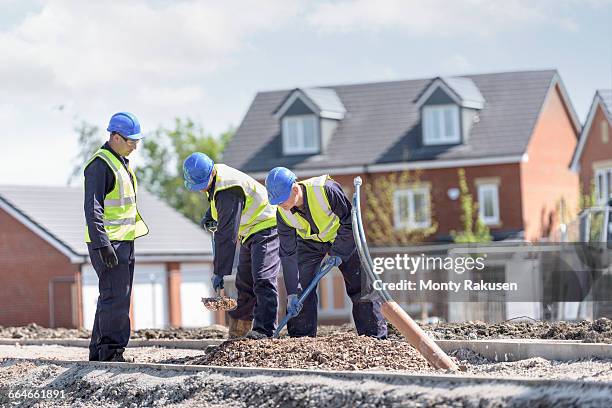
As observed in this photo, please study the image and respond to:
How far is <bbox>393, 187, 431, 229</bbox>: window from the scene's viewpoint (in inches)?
1841

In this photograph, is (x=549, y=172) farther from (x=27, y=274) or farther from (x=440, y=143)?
(x=27, y=274)

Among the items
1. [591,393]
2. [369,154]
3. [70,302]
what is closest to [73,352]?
[591,393]

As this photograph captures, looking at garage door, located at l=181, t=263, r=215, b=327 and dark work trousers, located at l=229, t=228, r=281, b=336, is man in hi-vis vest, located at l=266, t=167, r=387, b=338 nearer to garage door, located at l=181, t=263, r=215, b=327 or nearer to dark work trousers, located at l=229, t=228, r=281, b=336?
dark work trousers, located at l=229, t=228, r=281, b=336

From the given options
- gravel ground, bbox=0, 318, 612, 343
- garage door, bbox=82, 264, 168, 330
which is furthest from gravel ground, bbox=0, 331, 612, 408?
garage door, bbox=82, 264, 168, 330

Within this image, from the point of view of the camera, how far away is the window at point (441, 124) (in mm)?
46750

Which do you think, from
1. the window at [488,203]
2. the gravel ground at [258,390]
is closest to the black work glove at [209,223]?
the gravel ground at [258,390]

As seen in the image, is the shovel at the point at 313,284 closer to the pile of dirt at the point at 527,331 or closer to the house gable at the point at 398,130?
the pile of dirt at the point at 527,331

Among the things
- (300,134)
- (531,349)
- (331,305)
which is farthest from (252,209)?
(300,134)

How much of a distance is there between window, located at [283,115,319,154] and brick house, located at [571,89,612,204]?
10145 millimetres

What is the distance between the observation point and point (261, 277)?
10883 mm

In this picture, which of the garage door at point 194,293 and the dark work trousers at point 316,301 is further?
the garage door at point 194,293

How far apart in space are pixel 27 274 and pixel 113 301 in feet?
101

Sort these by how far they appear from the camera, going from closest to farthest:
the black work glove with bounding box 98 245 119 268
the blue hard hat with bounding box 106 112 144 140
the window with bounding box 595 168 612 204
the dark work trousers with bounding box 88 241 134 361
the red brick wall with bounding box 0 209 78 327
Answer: the black work glove with bounding box 98 245 119 268, the dark work trousers with bounding box 88 241 134 361, the blue hard hat with bounding box 106 112 144 140, the red brick wall with bounding box 0 209 78 327, the window with bounding box 595 168 612 204

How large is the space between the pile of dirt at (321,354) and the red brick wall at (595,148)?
3822cm
